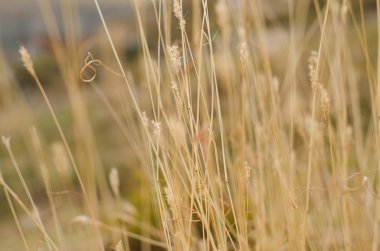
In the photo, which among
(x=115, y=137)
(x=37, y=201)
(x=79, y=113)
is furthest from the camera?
(x=115, y=137)

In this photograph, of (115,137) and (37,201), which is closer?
(37,201)

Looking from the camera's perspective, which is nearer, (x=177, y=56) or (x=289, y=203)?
(x=177, y=56)

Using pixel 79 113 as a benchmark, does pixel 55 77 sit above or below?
below

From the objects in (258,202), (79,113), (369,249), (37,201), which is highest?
(79,113)

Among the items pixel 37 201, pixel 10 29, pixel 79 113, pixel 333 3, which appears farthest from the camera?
pixel 10 29

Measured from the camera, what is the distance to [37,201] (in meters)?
3.79

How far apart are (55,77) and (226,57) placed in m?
8.40

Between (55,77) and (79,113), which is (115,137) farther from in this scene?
(55,77)

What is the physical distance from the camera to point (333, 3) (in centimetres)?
118

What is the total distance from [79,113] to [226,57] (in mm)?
305

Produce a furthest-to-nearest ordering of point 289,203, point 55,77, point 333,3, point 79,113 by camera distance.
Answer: point 55,77 → point 79,113 → point 333,3 → point 289,203

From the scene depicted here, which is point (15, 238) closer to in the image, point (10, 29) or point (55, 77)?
point (55, 77)

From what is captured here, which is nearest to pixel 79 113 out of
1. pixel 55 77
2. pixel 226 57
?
pixel 226 57

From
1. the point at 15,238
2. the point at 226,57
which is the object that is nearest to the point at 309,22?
the point at 15,238
